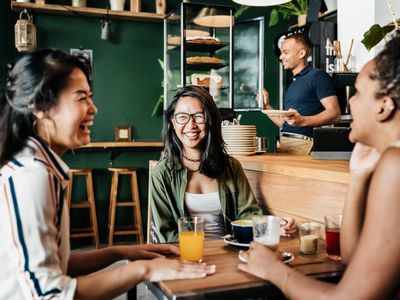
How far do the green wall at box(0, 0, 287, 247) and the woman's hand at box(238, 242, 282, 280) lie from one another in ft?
14.3

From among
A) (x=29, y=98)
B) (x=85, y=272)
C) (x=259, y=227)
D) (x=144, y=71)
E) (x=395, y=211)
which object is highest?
(x=144, y=71)

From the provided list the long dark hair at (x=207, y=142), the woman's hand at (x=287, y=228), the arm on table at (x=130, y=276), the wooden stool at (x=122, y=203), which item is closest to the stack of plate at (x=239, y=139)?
the long dark hair at (x=207, y=142)

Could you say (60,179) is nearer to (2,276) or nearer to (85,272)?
(2,276)

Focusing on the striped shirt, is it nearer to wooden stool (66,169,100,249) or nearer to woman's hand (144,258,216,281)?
woman's hand (144,258,216,281)

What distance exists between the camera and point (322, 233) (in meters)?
1.78

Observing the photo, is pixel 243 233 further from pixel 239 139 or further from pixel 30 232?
pixel 239 139

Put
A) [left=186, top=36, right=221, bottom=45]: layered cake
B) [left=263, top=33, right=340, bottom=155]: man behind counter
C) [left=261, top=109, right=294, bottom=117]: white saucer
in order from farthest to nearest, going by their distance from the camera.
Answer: [left=186, top=36, right=221, bottom=45]: layered cake
[left=263, top=33, right=340, bottom=155]: man behind counter
[left=261, top=109, right=294, bottom=117]: white saucer

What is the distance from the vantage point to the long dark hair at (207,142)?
2.19 meters

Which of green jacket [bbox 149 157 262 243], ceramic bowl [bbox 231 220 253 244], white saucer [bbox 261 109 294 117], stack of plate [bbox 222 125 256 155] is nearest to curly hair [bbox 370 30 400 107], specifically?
ceramic bowl [bbox 231 220 253 244]

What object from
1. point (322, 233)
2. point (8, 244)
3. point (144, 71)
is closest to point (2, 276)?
point (8, 244)

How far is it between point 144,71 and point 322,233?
4381mm

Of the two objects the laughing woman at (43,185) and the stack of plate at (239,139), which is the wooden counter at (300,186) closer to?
the stack of plate at (239,139)

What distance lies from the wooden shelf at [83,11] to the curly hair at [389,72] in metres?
4.67

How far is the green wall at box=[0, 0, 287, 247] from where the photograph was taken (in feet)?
17.6
